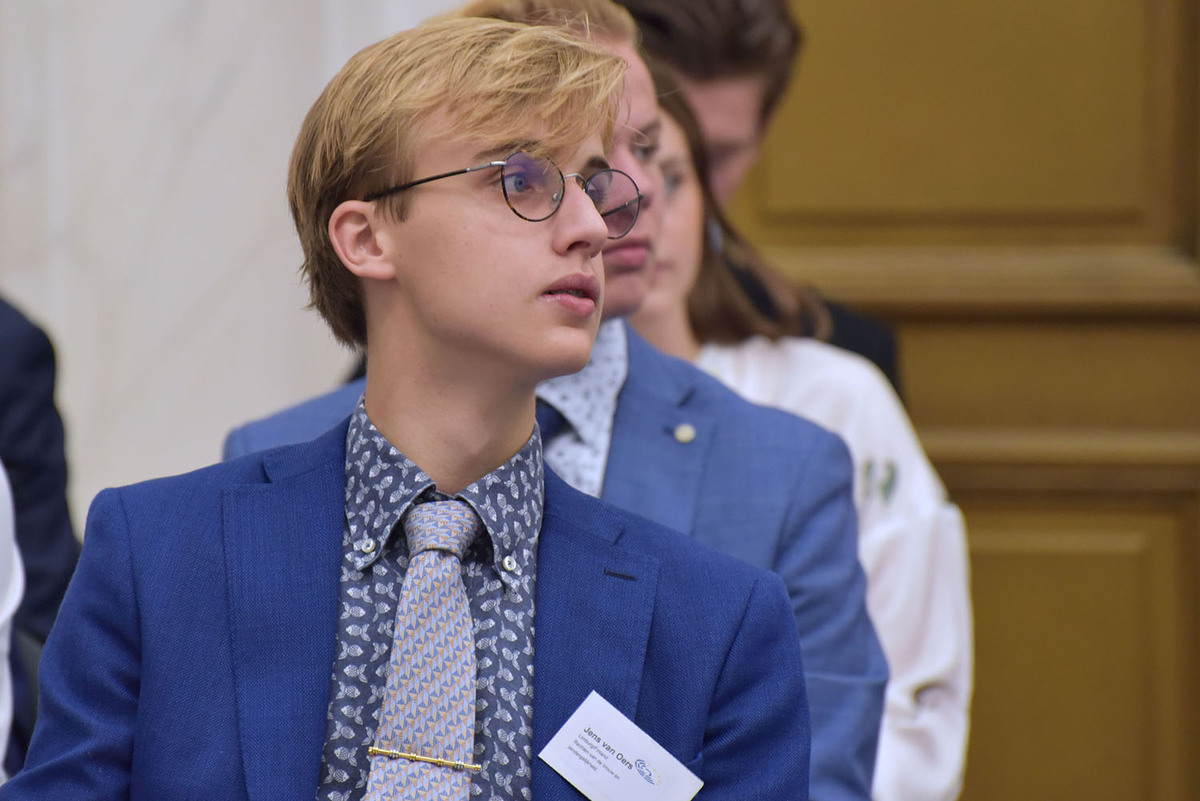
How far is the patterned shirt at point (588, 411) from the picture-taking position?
2076 millimetres

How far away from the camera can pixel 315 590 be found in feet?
4.81

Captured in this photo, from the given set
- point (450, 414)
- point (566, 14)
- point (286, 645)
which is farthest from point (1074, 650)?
point (286, 645)

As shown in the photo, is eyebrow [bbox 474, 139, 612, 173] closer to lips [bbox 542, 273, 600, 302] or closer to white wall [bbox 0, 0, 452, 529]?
lips [bbox 542, 273, 600, 302]

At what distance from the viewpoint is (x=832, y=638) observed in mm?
2045

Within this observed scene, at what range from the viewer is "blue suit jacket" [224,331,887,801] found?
2.03 metres

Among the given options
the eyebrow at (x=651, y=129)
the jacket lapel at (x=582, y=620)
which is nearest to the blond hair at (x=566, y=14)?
the eyebrow at (x=651, y=129)

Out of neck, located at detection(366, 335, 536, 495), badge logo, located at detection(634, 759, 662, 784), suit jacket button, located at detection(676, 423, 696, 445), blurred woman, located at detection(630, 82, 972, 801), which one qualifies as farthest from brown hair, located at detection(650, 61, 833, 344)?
badge logo, located at detection(634, 759, 662, 784)

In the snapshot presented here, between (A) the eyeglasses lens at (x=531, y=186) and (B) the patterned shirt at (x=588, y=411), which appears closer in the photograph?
Answer: (A) the eyeglasses lens at (x=531, y=186)

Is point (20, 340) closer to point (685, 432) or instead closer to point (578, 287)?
point (685, 432)

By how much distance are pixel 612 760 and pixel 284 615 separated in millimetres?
348

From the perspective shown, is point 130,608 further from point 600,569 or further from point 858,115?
point 858,115

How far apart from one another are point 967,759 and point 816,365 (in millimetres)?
1225

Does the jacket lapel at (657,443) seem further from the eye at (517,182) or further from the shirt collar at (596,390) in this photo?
the eye at (517,182)

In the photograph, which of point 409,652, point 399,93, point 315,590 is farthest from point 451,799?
point 399,93
